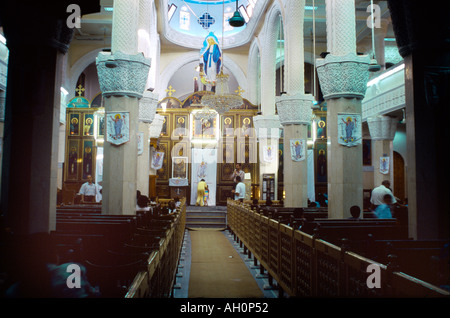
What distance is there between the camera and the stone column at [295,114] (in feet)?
37.8

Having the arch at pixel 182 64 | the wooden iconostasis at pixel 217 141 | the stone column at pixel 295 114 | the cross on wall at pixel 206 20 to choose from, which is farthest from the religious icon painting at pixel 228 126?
the stone column at pixel 295 114

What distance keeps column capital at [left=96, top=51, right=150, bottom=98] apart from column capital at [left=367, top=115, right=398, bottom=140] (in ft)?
35.4

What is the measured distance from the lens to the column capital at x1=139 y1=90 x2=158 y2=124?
12.5m

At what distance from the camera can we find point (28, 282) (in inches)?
77.2

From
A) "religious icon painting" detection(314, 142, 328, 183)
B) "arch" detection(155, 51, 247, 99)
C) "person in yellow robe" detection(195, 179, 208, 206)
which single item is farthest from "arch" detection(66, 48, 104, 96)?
"religious icon painting" detection(314, 142, 328, 183)

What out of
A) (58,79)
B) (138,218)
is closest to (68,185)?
(138,218)

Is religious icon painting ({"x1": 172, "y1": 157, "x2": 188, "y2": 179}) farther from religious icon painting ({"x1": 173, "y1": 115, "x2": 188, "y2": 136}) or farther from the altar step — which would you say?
the altar step

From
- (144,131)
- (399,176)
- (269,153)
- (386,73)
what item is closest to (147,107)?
(144,131)

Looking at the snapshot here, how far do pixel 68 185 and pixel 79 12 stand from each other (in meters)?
16.3

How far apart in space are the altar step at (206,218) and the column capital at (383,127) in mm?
6978

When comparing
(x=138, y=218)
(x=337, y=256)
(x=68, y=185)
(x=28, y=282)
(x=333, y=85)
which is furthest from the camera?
(x=68, y=185)

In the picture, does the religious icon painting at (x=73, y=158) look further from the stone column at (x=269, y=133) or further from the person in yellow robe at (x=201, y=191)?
the stone column at (x=269, y=133)

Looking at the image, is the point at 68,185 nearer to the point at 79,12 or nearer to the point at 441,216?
the point at 79,12
